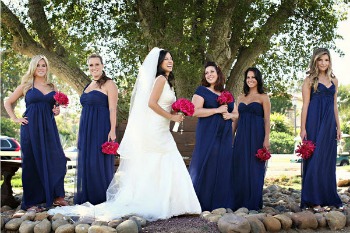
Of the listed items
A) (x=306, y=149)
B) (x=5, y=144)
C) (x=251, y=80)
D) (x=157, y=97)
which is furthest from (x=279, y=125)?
(x=157, y=97)

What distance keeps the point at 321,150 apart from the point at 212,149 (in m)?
1.53

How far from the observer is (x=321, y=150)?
764 cm

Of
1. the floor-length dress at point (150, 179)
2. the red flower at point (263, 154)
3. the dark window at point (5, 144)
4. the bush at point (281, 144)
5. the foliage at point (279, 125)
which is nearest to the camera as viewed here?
the floor-length dress at point (150, 179)

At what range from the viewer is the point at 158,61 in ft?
23.0

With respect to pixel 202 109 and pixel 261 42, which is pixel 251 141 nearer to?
pixel 202 109

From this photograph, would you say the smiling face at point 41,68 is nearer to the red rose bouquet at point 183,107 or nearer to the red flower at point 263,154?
the red rose bouquet at point 183,107

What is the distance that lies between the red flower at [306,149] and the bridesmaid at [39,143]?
3.33m

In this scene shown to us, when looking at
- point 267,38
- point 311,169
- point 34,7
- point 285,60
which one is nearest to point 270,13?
point 267,38

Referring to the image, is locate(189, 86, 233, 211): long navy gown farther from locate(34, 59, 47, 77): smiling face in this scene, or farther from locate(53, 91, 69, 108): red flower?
locate(34, 59, 47, 77): smiling face

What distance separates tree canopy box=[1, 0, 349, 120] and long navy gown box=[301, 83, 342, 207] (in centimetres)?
431

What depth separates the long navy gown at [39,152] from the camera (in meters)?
7.80

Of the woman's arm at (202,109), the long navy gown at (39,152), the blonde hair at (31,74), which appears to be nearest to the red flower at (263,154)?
the woman's arm at (202,109)

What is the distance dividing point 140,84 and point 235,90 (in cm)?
654

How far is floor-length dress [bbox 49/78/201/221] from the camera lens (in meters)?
6.73
